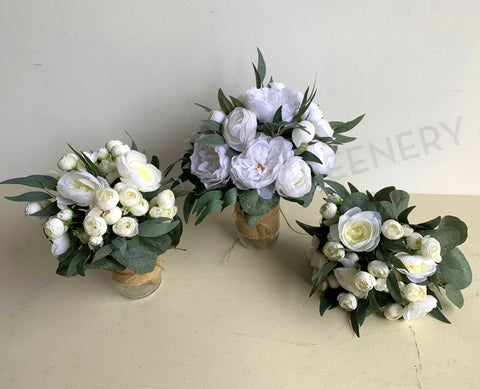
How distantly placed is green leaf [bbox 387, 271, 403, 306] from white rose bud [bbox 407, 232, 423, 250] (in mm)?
72

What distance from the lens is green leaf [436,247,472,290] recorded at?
77cm

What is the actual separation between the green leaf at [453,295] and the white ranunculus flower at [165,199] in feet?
2.02

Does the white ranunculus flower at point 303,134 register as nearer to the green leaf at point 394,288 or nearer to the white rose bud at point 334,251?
the white rose bud at point 334,251

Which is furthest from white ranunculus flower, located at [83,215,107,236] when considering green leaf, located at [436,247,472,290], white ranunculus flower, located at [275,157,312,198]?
green leaf, located at [436,247,472,290]

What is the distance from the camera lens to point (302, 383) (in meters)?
0.70

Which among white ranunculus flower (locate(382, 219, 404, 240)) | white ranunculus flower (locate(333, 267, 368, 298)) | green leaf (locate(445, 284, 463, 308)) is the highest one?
white ranunculus flower (locate(382, 219, 404, 240))

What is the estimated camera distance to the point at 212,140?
73 cm

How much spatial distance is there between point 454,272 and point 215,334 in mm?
530

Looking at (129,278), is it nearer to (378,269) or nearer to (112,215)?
(112,215)

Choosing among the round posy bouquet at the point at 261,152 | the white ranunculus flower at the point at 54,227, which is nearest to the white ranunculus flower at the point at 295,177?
the round posy bouquet at the point at 261,152

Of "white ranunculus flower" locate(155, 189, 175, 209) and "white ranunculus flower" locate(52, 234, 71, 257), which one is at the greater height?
"white ranunculus flower" locate(155, 189, 175, 209)

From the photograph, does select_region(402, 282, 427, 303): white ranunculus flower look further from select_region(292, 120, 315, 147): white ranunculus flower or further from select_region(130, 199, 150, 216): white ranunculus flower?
select_region(130, 199, 150, 216): white ranunculus flower

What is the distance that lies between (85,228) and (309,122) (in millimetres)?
486

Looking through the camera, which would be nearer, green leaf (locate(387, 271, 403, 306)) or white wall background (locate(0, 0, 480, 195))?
green leaf (locate(387, 271, 403, 306))
